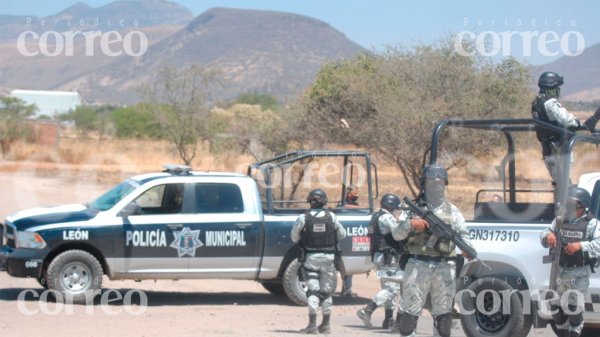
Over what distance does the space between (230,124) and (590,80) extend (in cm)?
4182

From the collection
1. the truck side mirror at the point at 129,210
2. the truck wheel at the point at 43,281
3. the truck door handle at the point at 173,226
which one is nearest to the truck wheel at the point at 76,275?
the truck wheel at the point at 43,281

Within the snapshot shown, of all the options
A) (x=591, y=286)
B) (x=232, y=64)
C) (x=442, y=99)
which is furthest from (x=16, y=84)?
(x=591, y=286)

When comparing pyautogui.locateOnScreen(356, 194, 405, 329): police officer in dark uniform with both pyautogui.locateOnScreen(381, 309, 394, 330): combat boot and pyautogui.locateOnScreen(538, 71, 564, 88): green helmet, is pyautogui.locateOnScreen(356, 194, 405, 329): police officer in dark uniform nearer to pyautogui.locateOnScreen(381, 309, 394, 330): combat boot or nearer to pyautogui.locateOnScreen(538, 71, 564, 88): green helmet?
pyautogui.locateOnScreen(381, 309, 394, 330): combat boot

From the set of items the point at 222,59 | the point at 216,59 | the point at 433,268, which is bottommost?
the point at 433,268

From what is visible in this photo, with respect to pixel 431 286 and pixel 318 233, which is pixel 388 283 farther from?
pixel 431 286

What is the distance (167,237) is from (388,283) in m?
3.13

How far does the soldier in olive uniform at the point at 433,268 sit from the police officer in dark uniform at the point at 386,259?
260 cm

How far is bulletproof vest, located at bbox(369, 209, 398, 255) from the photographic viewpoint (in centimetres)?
1166

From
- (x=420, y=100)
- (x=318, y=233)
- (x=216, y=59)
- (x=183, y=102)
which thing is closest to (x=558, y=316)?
(x=318, y=233)

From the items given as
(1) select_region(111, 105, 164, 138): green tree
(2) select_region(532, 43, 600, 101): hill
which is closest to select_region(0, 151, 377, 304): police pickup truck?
(2) select_region(532, 43, 600, 101): hill

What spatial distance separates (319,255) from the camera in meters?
11.1

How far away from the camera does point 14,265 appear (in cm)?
1246

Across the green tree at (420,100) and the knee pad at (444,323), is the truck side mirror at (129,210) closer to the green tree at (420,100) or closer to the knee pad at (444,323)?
the knee pad at (444,323)

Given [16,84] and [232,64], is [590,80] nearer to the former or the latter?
[232,64]
